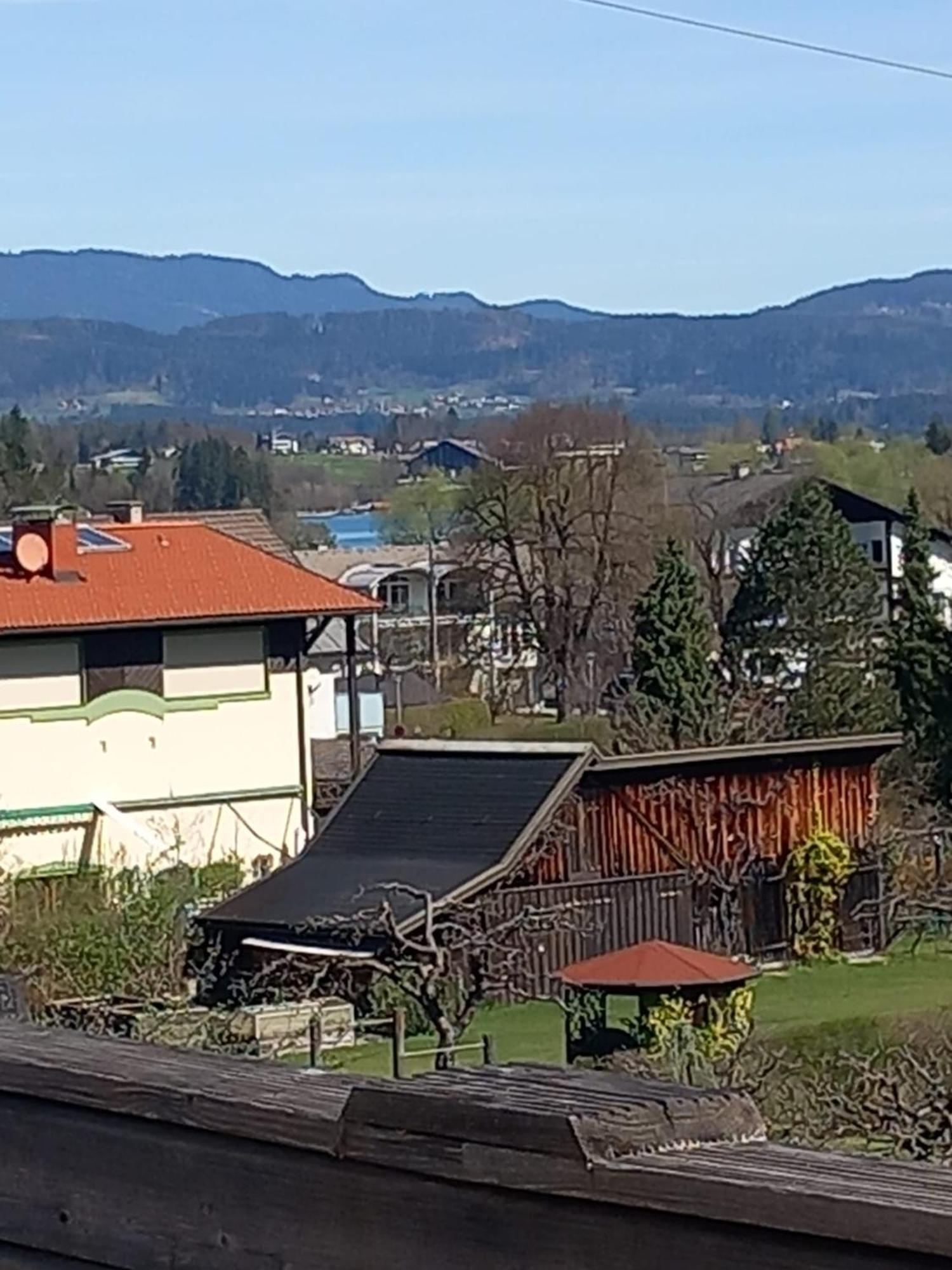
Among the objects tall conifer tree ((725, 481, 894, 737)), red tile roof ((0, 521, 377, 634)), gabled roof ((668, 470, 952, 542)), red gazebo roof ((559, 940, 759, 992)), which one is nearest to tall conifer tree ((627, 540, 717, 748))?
tall conifer tree ((725, 481, 894, 737))

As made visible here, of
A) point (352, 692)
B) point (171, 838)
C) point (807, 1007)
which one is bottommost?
point (807, 1007)

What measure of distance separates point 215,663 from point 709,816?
7.46m

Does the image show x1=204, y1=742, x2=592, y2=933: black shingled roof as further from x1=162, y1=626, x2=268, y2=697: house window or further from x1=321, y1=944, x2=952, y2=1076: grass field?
x1=162, y1=626, x2=268, y2=697: house window

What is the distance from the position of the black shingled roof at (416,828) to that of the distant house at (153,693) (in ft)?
10.7

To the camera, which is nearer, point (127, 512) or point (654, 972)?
point (654, 972)

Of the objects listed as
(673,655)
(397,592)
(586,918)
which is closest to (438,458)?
(397,592)

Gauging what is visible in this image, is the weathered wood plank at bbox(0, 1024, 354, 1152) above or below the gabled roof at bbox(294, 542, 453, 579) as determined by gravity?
above

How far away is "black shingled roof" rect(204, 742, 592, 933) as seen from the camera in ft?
94.8

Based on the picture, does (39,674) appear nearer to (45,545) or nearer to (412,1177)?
(45,545)

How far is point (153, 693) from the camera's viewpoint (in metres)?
35.5

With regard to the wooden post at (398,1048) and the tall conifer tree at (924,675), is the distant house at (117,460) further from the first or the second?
the wooden post at (398,1048)

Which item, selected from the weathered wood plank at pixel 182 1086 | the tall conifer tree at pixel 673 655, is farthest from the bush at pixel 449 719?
the weathered wood plank at pixel 182 1086

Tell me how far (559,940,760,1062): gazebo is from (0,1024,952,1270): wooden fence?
17.2 metres

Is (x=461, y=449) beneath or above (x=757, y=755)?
beneath
